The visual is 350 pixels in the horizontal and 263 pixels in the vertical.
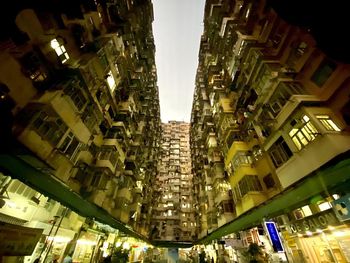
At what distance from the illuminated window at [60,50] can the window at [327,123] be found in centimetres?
1888

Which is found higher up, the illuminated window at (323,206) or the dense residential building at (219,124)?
the dense residential building at (219,124)

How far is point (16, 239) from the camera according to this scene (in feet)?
21.2

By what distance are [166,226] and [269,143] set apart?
42277mm

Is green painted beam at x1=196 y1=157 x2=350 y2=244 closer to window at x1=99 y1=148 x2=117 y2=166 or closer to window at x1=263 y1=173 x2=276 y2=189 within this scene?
window at x1=263 y1=173 x2=276 y2=189

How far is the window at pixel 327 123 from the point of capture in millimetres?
10484

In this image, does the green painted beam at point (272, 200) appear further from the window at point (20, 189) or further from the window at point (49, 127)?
the window at point (49, 127)

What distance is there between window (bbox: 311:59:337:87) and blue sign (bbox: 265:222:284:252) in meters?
10.4

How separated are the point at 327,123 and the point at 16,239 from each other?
53.4 ft

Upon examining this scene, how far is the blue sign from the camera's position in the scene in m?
11.5

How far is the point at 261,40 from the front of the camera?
19125 mm

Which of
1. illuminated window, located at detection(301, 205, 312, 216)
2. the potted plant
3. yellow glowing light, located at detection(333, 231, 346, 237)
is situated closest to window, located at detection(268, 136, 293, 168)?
illuminated window, located at detection(301, 205, 312, 216)

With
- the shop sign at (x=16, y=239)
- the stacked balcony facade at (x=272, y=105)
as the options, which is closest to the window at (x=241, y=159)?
the stacked balcony facade at (x=272, y=105)

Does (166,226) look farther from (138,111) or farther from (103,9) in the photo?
(103,9)

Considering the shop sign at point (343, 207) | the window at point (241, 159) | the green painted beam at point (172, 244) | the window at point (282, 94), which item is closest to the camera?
the shop sign at point (343, 207)
